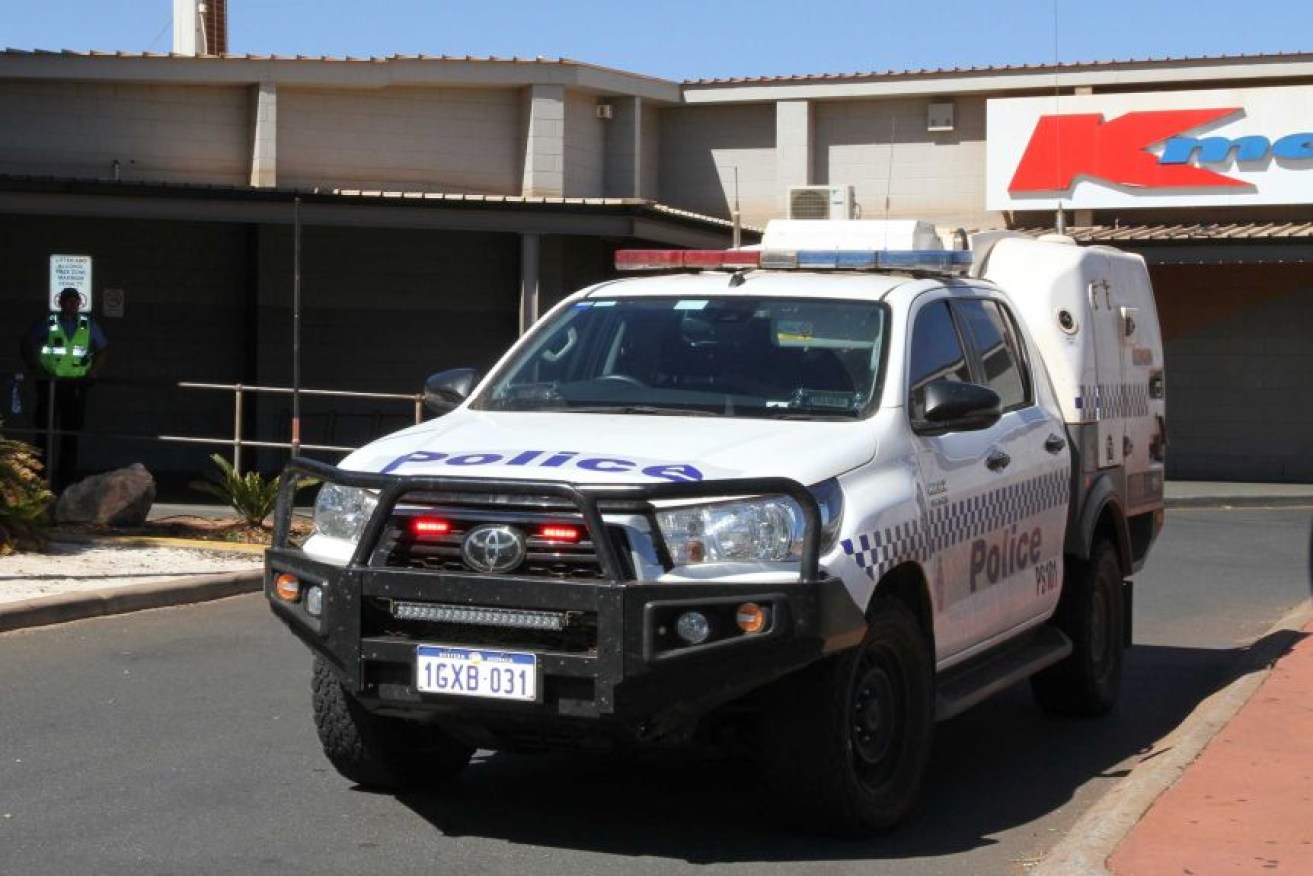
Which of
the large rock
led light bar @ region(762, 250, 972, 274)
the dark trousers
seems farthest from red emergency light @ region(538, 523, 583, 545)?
the dark trousers

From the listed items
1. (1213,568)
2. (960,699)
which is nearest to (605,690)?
(960,699)

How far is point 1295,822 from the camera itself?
664 cm

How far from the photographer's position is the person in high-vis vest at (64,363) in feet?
57.6

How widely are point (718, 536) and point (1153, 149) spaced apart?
20.6 meters

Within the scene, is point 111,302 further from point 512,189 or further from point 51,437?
point 51,437

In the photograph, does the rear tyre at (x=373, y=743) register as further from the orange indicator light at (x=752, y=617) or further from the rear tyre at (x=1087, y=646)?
the rear tyre at (x=1087, y=646)

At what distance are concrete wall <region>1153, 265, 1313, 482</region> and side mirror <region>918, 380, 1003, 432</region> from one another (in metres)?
19.1

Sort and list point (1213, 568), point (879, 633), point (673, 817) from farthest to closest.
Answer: point (1213, 568) → point (673, 817) → point (879, 633)

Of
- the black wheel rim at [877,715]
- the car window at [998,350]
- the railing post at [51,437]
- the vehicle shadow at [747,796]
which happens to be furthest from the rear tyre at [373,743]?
the railing post at [51,437]

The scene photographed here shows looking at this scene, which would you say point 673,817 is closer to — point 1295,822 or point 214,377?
point 1295,822

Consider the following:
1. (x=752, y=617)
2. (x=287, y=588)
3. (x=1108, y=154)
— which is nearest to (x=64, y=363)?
(x=287, y=588)

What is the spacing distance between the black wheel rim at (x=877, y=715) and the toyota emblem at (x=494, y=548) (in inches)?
47.6

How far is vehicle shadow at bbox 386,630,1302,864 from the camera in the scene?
6.65 m

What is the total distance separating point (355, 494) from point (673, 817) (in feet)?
5.36
